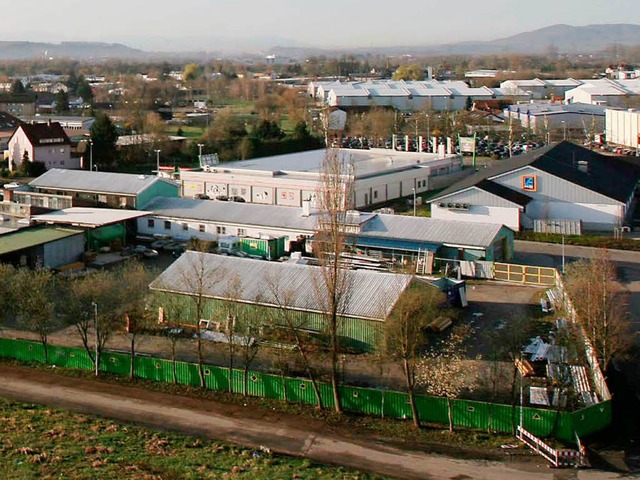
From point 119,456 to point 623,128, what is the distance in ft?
96.3

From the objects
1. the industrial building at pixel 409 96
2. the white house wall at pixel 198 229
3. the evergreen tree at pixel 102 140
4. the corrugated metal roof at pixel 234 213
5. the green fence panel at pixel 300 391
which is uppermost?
the industrial building at pixel 409 96

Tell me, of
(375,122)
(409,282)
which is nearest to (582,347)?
(409,282)

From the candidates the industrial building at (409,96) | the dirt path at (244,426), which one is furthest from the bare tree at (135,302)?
the industrial building at (409,96)

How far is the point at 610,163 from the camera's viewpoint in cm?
2223

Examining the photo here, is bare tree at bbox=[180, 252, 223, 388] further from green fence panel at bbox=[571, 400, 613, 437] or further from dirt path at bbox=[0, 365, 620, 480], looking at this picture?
green fence panel at bbox=[571, 400, 613, 437]

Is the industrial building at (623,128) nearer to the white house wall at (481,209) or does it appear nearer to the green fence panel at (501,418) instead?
the white house wall at (481,209)

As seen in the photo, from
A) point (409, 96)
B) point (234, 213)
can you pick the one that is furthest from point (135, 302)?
point (409, 96)

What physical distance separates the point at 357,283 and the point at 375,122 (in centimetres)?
2318

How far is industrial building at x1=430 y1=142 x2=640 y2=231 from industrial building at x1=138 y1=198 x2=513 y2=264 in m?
2.51

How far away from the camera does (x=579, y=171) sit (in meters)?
20.0

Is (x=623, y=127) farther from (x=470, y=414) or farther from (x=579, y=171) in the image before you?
(x=470, y=414)

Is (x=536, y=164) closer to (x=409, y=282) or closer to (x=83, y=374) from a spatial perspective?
(x=409, y=282)

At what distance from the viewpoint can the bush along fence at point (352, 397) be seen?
834 cm

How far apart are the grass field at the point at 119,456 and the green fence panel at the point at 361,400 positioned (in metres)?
1.36
